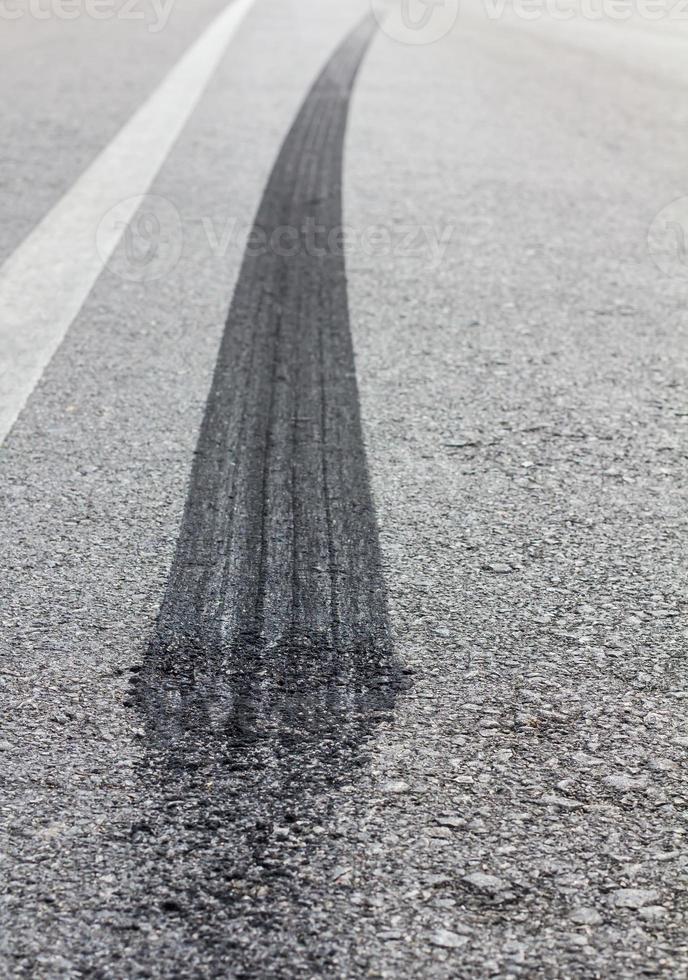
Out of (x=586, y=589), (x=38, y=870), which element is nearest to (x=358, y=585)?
(x=586, y=589)

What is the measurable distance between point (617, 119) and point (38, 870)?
8317 millimetres

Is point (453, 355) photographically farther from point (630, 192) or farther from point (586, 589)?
point (630, 192)

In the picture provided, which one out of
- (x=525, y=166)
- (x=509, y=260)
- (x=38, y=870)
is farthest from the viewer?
(x=525, y=166)

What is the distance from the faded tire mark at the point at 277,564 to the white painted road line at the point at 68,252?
62 cm

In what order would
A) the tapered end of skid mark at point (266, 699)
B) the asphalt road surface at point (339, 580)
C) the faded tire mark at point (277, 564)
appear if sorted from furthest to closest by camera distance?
the faded tire mark at point (277, 564)
the tapered end of skid mark at point (266, 699)
the asphalt road surface at point (339, 580)

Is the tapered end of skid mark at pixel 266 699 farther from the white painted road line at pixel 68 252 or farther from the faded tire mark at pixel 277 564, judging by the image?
the white painted road line at pixel 68 252

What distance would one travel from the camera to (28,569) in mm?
2549

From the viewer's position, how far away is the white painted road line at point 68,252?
3.68 meters

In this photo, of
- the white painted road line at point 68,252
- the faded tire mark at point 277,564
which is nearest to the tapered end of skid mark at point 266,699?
the faded tire mark at point 277,564

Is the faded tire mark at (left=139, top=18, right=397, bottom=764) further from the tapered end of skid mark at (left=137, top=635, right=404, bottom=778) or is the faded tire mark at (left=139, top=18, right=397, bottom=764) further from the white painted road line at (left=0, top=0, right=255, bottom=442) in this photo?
the white painted road line at (left=0, top=0, right=255, bottom=442)

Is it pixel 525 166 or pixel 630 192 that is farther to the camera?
pixel 525 166

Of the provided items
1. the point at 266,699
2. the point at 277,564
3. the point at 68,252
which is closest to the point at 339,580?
the point at 277,564

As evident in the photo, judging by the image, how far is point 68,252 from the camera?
480cm

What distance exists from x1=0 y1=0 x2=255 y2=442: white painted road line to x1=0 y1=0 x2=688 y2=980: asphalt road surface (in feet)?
0.09
